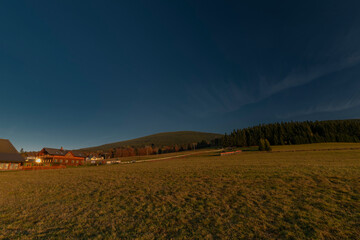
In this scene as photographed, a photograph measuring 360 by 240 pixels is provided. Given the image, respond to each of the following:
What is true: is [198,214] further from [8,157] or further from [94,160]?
[94,160]

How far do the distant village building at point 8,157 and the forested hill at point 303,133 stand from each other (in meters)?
99.8

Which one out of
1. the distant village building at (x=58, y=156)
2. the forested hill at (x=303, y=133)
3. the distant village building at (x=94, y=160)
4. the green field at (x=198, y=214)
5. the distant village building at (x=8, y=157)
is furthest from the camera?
the forested hill at (x=303, y=133)

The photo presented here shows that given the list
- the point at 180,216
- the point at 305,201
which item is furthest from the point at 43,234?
the point at 305,201

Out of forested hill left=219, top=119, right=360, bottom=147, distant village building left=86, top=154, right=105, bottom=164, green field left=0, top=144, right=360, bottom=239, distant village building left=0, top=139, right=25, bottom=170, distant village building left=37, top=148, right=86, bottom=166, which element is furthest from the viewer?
forested hill left=219, top=119, right=360, bottom=147

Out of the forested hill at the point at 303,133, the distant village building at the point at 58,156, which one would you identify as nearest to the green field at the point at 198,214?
the distant village building at the point at 58,156

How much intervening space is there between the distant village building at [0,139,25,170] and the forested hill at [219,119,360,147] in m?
99.8

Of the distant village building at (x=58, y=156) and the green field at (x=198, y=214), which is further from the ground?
the distant village building at (x=58, y=156)

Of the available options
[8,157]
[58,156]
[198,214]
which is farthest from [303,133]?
[58,156]

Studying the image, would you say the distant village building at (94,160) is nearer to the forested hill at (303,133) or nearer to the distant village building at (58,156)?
the distant village building at (58,156)

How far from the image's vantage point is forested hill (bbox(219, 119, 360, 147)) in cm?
8256

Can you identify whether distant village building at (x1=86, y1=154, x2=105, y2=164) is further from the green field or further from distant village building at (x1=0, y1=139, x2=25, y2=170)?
the green field

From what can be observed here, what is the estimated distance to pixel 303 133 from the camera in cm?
8538

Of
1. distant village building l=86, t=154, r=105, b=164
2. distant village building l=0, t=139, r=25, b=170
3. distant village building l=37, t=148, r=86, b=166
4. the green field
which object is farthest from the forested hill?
distant village building l=0, t=139, r=25, b=170

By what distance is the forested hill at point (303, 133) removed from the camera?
8256 cm
